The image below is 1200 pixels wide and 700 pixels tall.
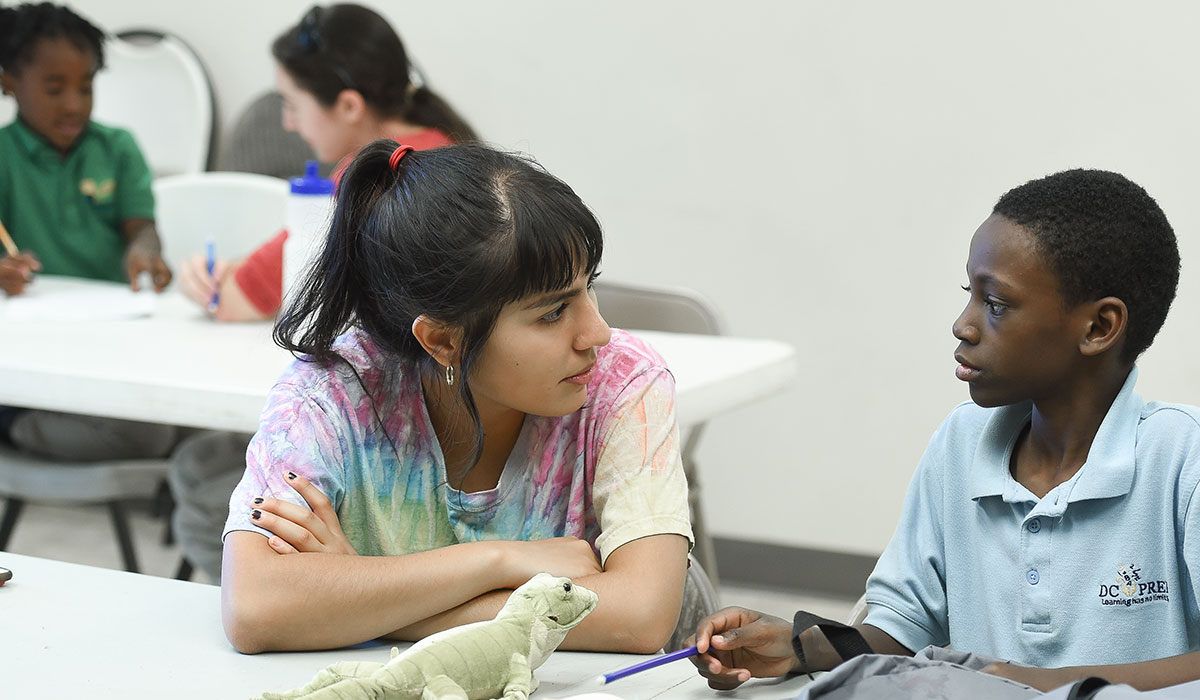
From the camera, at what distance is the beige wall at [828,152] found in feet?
8.82

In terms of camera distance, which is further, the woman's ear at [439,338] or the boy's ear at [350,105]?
the boy's ear at [350,105]

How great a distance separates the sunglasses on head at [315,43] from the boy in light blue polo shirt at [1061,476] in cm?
158

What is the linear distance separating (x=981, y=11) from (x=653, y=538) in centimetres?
199

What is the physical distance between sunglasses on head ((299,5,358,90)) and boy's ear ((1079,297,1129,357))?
5.45ft

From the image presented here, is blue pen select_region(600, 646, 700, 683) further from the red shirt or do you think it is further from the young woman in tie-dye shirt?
the red shirt

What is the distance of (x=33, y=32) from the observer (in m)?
2.76

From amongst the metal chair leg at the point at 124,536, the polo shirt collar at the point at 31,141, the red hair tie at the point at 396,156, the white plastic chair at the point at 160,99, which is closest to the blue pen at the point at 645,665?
the red hair tie at the point at 396,156

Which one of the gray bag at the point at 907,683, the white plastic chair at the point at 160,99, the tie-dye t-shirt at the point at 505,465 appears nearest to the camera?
the gray bag at the point at 907,683

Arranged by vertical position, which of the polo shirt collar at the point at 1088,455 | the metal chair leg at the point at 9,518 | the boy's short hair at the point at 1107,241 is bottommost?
the metal chair leg at the point at 9,518

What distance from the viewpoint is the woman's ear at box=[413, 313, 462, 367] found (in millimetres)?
1177

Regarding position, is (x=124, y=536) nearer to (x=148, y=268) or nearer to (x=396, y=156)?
(x=148, y=268)

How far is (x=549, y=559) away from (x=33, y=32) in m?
2.18

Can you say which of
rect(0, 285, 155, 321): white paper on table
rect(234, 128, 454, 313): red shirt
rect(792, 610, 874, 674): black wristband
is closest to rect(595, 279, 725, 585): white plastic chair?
rect(234, 128, 454, 313): red shirt

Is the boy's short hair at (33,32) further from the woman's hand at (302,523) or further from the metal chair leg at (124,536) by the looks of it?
the woman's hand at (302,523)
